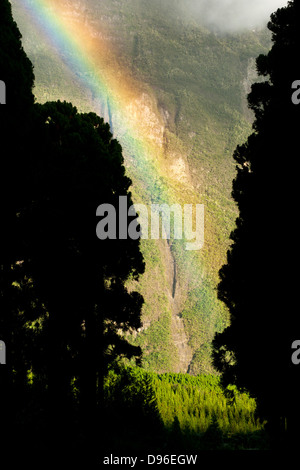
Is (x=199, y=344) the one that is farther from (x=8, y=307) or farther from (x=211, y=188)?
(x=8, y=307)

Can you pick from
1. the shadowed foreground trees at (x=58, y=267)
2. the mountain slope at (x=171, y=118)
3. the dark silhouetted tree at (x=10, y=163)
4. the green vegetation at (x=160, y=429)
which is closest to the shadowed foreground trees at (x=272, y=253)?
the green vegetation at (x=160, y=429)

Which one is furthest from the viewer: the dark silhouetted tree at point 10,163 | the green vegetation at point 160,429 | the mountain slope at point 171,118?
the mountain slope at point 171,118

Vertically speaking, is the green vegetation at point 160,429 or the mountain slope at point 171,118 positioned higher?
the mountain slope at point 171,118

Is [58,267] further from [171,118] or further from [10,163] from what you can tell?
[171,118]

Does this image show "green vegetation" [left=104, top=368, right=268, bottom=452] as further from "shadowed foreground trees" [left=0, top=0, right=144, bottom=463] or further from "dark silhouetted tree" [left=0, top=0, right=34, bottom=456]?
"dark silhouetted tree" [left=0, top=0, right=34, bottom=456]

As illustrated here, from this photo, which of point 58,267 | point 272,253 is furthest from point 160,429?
point 272,253

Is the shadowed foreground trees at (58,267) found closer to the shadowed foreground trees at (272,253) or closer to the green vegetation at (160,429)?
the green vegetation at (160,429)

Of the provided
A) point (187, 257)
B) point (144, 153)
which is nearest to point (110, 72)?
point (144, 153)

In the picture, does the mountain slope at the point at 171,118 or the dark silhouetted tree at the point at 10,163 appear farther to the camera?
the mountain slope at the point at 171,118
